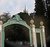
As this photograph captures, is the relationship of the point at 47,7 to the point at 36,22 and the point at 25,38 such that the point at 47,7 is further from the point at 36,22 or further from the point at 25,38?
the point at 25,38

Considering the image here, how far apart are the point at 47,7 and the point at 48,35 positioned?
7648mm

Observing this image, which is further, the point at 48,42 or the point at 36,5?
the point at 36,5

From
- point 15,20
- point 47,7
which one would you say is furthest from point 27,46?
point 47,7

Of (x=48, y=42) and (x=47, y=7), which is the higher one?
(x=47, y=7)

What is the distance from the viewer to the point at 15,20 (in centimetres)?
1255

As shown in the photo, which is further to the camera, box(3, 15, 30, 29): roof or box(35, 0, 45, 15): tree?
box(35, 0, 45, 15): tree

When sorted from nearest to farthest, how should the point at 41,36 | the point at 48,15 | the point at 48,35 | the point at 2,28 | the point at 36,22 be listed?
the point at 2,28
the point at 41,36
the point at 36,22
the point at 48,35
the point at 48,15

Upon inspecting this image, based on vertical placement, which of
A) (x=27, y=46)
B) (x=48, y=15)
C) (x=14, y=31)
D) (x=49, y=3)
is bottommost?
(x=27, y=46)

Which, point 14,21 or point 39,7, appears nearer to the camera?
point 14,21

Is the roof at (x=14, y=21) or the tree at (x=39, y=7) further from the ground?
the tree at (x=39, y=7)

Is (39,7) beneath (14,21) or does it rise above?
above

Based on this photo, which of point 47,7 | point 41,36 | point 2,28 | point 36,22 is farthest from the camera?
point 47,7

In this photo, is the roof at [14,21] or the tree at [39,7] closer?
the roof at [14,21]

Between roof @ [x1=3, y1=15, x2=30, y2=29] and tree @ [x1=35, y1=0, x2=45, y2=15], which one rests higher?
tree @ [x1=35, y1=0, x2=45, y2=15]
